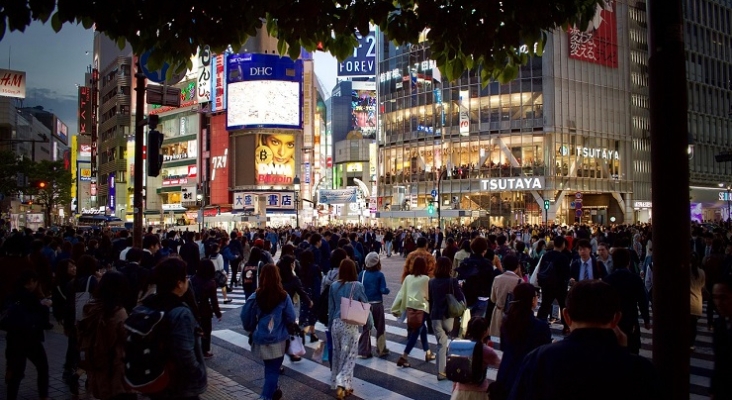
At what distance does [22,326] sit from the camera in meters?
6.38

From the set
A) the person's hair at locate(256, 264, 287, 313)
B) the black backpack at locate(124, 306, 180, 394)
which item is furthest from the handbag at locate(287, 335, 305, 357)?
the black backpack at locate(124, 306, 180, 394)

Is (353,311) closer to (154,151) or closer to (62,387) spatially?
(62,387)

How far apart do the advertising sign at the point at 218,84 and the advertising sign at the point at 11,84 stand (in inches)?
869

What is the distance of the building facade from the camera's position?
191ft

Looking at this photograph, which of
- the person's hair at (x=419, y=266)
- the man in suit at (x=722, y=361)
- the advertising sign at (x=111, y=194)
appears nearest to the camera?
the man in suit at (x=722, y=361)

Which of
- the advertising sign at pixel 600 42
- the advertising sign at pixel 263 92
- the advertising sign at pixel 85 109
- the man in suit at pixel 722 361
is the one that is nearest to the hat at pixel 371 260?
the man in suit at pixel 722 361

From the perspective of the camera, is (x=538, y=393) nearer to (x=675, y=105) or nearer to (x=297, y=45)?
(x=675, y=105)

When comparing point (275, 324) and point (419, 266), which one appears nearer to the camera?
point (275, 324)

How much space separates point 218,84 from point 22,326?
63.7 meters

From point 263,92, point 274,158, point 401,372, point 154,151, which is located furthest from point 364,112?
point 401,372

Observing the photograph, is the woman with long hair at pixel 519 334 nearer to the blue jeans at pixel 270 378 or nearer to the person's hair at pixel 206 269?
the blue jeans at pixel 270 378

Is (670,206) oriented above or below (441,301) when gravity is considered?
above

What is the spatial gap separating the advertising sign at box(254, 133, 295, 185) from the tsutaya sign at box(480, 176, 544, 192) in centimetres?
2204

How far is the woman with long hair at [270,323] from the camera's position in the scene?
6418mm
